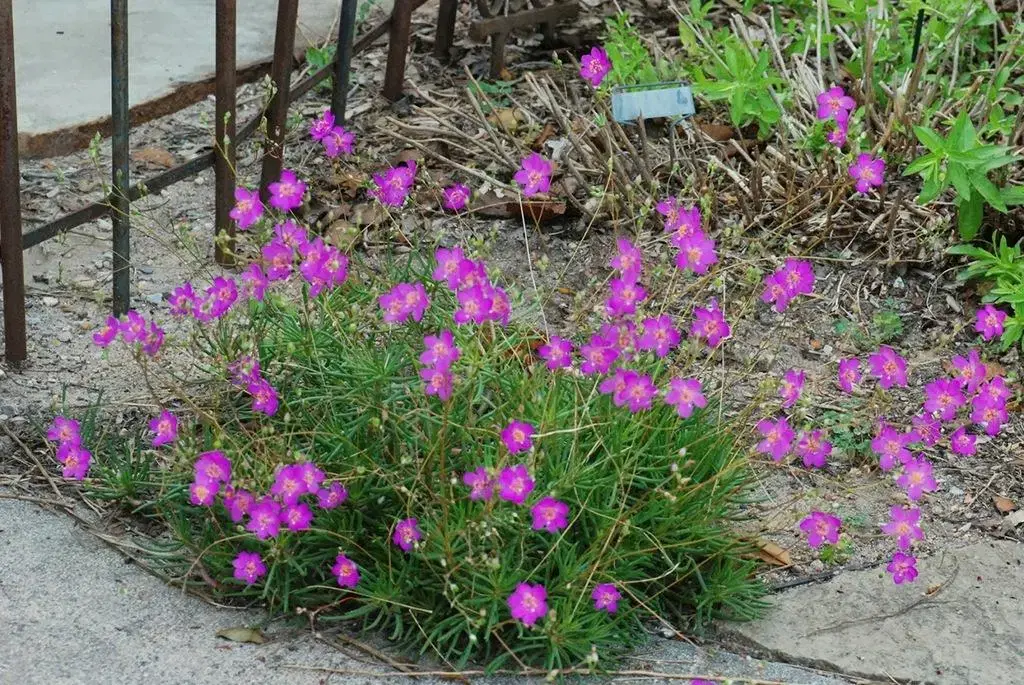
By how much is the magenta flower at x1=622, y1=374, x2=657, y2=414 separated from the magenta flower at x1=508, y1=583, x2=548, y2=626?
383 mm

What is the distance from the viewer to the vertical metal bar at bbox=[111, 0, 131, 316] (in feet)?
11.3

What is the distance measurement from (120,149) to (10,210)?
13.3 inches

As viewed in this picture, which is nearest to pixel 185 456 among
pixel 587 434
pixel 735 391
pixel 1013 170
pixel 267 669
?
pixel 267 669

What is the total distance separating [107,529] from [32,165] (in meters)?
1.91

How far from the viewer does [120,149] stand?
354 centimetres

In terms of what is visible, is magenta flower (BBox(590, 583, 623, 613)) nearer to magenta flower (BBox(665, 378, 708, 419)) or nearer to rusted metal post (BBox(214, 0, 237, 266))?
magenta flower (BBox(665, 378, 708, 419))

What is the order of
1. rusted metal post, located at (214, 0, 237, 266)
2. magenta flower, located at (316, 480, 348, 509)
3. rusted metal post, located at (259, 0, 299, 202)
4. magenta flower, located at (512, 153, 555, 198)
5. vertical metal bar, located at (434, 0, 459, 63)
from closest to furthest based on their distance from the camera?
magenta flower, located at (316, 480, 348, 509), magenta flower, located at (512, 153, 555, 198), rusted metal post, located at (214, 0, 237, 266), rusted metal post, located at (259, 0, 299, 202), vertical metal bar, located at (434, 0, 459, 63)

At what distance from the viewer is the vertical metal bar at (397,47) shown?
4.75 metres

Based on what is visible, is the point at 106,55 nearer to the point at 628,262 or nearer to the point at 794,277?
the point at 628,262

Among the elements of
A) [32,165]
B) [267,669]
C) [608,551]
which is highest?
[608,551]

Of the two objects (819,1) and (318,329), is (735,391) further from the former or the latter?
(819,1)

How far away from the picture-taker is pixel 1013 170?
4164 mm

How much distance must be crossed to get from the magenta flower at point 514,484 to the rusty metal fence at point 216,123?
2.44ft

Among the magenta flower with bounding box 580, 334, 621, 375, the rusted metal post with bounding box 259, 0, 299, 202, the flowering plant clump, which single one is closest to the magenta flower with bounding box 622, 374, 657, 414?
the flowering plant clump
